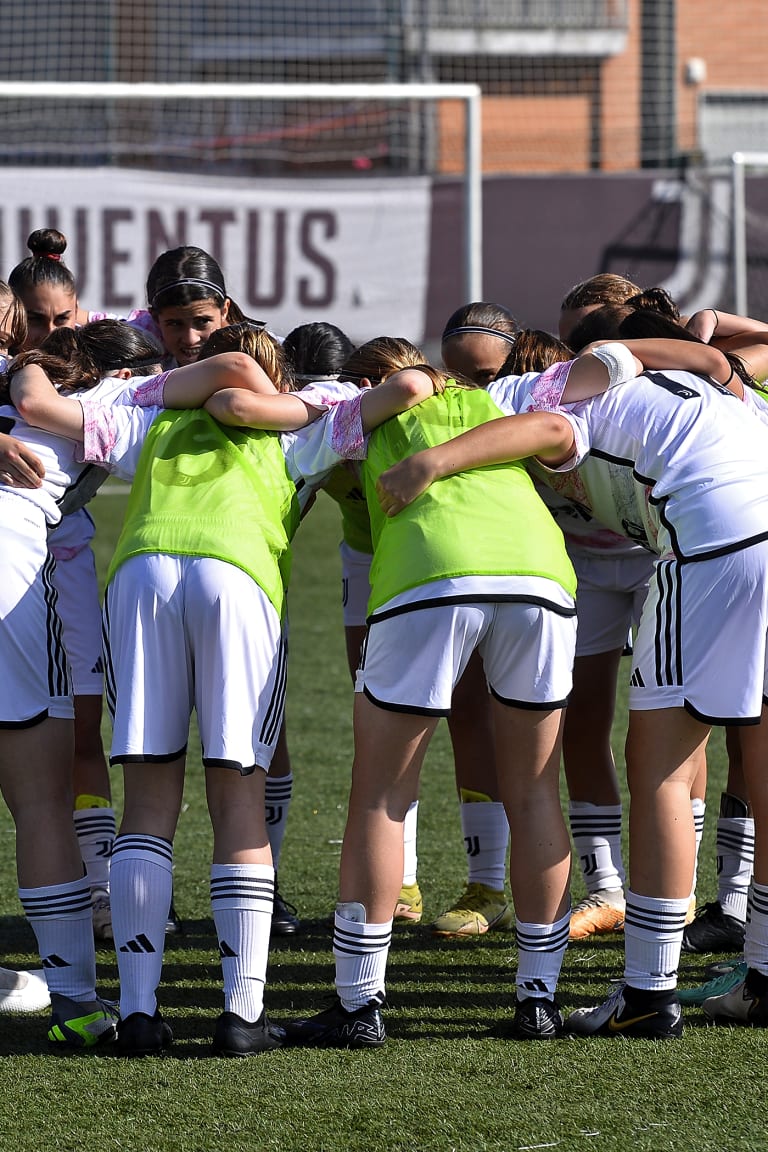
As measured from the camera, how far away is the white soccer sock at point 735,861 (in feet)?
13.5

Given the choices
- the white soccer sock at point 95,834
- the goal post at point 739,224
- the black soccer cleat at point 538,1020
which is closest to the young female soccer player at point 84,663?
the white soccer sock at point 95,834

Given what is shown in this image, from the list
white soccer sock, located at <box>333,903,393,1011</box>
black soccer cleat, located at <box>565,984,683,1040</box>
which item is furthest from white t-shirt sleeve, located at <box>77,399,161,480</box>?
black soccer cleat, located at <box>565,984,683,1040</box>

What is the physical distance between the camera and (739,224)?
38.8 ft

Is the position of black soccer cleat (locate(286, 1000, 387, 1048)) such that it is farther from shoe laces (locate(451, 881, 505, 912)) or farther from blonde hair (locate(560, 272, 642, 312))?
blonde hair (locate(560, 272, 642, 312))

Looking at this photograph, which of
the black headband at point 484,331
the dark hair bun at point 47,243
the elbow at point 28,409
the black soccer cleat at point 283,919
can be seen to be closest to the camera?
the elbow at point 28,409

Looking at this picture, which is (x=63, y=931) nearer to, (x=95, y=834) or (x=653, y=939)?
(x=95, y=834)

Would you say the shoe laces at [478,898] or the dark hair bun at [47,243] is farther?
the dark hair bun at [47,243]

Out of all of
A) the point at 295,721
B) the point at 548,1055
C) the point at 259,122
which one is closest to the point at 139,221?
the point at 259,122

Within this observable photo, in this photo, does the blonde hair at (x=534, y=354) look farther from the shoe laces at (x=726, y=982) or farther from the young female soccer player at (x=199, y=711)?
the shoe laces at (x=726, y=982)

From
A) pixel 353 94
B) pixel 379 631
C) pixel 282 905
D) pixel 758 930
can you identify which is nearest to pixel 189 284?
pixel 379 631

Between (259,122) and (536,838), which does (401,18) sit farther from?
(536,838)

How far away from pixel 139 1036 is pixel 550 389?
5.80 feet

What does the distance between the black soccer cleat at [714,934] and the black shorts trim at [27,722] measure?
6.49ft

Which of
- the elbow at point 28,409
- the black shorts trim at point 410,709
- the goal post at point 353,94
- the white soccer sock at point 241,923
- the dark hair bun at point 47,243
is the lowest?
the white soccer sock at point 241,923
